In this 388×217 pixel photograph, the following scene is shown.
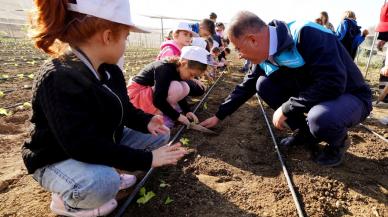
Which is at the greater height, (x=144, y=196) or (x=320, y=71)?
(x=320, y=71)

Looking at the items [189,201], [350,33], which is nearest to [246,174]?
[189,201]

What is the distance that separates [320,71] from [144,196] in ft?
5.44

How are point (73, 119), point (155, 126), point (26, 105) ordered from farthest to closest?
point (26, 105)
point (155, 126)
point (73, 119)

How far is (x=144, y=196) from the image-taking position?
2309 millimetres

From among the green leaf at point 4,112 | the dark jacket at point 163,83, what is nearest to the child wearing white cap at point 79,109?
the dark jacket at point 163,83

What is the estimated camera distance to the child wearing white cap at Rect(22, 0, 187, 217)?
5.27 ft

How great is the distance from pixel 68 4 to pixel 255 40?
1.44 meters

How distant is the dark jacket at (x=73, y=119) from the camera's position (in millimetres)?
1603

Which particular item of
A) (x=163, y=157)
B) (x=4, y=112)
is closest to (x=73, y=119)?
(x=163, y=157)

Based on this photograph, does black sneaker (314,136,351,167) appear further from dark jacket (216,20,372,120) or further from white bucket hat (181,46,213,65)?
white bucket hat (181,46,213,65)

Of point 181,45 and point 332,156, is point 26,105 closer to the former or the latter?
point 181,45

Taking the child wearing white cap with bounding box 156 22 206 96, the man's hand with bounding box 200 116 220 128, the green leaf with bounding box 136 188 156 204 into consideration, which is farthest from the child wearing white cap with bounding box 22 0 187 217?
the child wearing white cap with bounding box 156 22 206 96

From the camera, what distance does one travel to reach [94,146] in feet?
5.57

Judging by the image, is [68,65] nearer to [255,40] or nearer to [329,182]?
[255,40]
